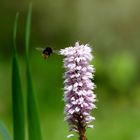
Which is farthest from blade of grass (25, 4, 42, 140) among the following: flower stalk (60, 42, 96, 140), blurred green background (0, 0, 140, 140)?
blurred green background (0, 0, 140, 140)

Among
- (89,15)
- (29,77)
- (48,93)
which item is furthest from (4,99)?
(29,77)

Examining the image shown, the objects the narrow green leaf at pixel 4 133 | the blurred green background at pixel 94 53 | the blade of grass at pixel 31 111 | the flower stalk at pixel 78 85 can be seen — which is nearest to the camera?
the flower stalk at pixel 78 85

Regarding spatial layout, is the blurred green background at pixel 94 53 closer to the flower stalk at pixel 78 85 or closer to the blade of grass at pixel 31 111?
the blade of grass at pixel 31 111

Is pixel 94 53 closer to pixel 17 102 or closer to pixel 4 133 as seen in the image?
pixel 4 133

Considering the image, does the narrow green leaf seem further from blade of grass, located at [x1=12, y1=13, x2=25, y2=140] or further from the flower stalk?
the flower stalk

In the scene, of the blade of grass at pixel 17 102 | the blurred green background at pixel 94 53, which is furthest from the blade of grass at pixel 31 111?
the blurred green background at pixel 94 53

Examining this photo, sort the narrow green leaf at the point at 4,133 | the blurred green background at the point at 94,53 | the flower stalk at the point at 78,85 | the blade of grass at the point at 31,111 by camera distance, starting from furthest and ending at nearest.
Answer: the blurred green background at the point at 94,53, the narrow green leaf at the point at 4,133, the blade of grass at the point at 31,111, the flower stalk at the point at 78,85

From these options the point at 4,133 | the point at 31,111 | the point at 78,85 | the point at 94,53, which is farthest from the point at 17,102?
the point at 94,53

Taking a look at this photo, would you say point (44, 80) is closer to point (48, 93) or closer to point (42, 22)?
point (48, 93)
